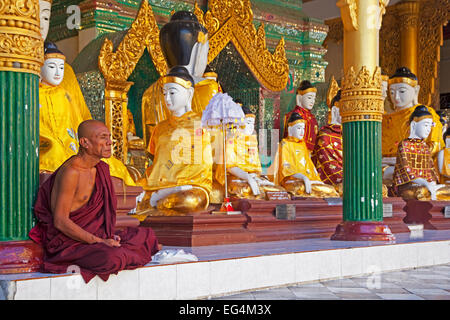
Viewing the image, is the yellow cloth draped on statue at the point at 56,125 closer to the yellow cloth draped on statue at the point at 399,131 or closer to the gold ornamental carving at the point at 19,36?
the gold ornamental carving at the point at 19,36

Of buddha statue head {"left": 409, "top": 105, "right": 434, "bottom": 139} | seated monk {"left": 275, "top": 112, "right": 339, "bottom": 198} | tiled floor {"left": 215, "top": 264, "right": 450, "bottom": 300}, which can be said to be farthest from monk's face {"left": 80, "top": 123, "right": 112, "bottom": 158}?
buddha statue head {"left": 409, "top": 105, "right": 434, "bottom": 139}

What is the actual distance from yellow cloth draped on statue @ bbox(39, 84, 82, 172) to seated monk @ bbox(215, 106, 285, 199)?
5.82ft

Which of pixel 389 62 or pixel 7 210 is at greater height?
pixel 389 62

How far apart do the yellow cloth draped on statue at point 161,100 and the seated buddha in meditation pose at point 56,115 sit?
66.5 inches

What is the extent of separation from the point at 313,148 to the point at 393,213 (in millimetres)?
1566

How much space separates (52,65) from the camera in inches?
221

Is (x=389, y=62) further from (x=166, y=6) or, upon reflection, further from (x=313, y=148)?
(x=166, y=6)

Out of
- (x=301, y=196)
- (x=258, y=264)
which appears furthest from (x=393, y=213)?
(x=258, y=264)

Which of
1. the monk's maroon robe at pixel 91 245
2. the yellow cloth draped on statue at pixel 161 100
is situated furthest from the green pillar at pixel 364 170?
the monk's maroon robe at pixel 91 245

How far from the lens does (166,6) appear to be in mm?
9156

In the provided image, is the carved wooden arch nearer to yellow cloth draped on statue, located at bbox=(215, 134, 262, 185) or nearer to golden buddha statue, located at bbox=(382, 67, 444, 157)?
yellow cloth draped on statue, located at bbox=(215, 134, 262, 185)

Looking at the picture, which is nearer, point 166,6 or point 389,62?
point 166,6

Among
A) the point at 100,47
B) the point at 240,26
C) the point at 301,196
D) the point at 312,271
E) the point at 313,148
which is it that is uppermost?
the point at 240,26

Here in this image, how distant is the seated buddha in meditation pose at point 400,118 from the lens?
9750mm
